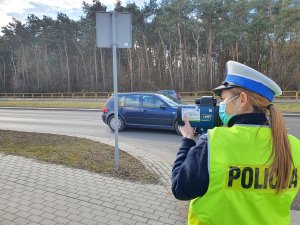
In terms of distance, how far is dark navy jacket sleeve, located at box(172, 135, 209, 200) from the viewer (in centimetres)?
147

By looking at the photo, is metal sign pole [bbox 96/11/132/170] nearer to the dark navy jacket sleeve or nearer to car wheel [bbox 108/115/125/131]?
the dark navy jacket sleeve

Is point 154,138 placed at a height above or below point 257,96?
below

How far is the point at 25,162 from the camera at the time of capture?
5.89 metres

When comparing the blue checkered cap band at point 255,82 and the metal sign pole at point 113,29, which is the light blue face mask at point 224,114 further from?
the metal sign pole at point 113,29

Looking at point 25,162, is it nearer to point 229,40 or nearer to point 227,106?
point 227,106

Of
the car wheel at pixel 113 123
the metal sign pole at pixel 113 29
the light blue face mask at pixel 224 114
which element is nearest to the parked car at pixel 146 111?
the car wheel at pixel 113 123

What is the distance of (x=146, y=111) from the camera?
10320 mm

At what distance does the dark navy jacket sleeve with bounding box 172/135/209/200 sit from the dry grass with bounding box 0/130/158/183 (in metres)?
3.33

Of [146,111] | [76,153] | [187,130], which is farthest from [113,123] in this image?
[187,130]

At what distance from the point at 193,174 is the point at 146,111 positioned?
8838 mm

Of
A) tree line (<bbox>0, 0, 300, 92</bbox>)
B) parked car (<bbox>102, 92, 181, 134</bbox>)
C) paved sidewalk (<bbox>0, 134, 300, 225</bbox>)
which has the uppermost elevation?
tree line (<bbox>0, 0, 300, 92</bbox>)

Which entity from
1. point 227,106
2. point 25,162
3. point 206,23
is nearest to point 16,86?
point 206,23

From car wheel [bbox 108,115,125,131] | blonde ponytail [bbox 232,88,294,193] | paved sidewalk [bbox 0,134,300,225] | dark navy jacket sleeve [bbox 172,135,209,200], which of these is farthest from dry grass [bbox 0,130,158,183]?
blonde ponytail [bbox 232,88,294,193]

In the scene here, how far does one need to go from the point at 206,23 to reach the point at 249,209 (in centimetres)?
3822
